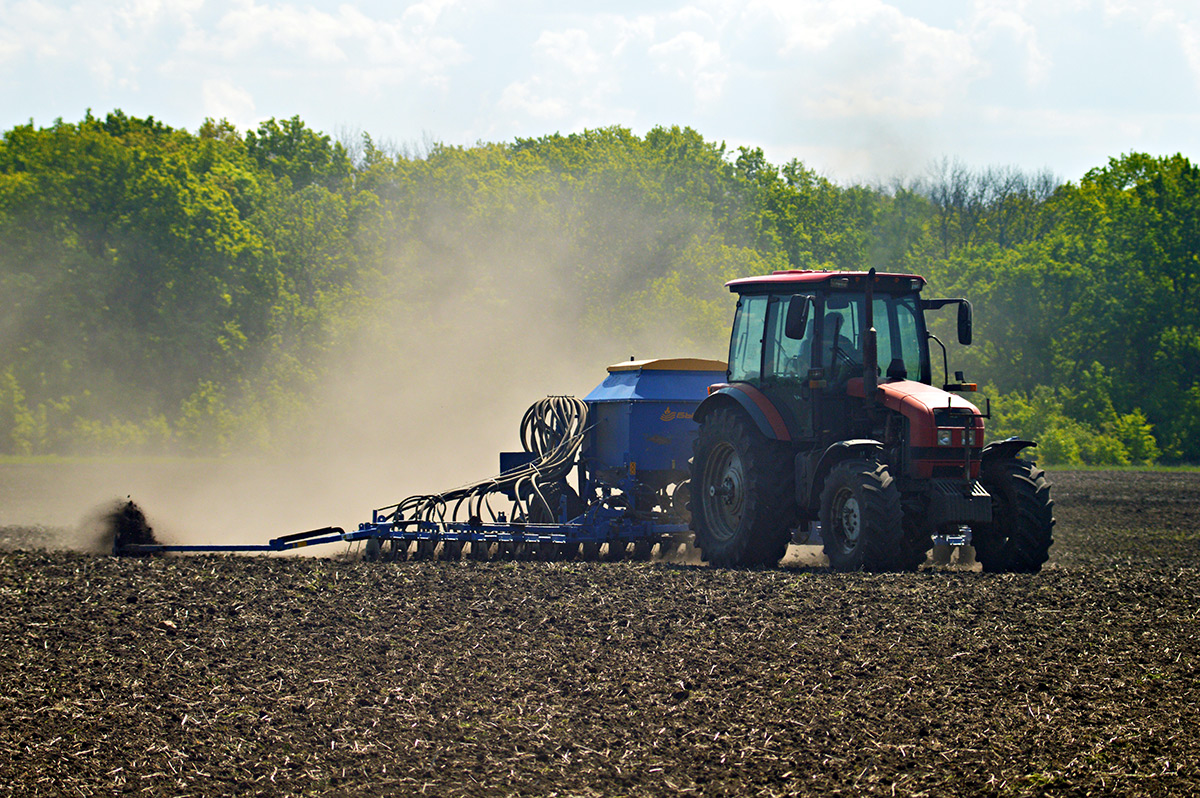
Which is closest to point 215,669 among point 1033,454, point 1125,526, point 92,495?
point 1125,526

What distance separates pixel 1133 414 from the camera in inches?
1730

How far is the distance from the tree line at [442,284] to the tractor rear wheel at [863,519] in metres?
26.0

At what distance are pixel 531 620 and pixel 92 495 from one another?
1971 centimetres

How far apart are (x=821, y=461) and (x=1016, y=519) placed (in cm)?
194

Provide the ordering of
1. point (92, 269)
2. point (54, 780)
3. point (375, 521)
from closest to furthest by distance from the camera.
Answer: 1. point (54, 780)
2. point (375, 521)
3. point (92, 269)

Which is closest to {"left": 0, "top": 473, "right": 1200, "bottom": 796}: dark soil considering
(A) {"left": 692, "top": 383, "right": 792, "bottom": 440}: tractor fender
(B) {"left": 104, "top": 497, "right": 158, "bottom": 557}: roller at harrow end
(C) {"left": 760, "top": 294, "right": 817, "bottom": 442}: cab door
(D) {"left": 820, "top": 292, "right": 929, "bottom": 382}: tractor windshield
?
(A) {"left": 692, "top": 383, "right": 792, "bottom": 440}: tractor fender

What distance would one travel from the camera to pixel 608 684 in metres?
7.48

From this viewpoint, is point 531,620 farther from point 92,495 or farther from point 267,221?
point 267,221

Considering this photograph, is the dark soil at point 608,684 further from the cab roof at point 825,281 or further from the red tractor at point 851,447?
the cab roof at point 825,281

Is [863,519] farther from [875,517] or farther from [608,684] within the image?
[608,684]

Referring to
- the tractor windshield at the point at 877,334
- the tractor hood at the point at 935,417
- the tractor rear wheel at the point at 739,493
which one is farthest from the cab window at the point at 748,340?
the tractor hood at the point at 935,417

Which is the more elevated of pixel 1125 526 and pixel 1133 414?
pixel 1133 414

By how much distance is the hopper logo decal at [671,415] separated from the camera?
48.2 feet

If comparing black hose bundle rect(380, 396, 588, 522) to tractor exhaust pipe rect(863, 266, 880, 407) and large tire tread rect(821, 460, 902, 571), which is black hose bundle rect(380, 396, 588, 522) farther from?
large tire tread rect(821, 460, 902, 571)
